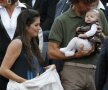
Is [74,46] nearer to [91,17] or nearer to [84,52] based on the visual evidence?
[84,52]

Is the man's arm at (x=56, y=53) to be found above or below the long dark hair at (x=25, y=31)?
below

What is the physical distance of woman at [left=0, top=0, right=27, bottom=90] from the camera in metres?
8.05

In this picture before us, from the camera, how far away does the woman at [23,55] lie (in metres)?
6.80

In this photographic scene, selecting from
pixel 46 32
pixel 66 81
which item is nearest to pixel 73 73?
pixel 66 81

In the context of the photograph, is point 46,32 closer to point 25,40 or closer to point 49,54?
point 49,54

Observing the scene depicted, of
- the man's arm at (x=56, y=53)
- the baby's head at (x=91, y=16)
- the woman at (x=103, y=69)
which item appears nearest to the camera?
the woman at (x=103, y=69)

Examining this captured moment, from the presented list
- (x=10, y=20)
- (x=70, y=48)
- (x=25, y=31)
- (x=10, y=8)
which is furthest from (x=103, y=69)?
(x=10, y=8)

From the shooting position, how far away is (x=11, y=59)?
6797 mm

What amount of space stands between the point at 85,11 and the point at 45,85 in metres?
1.11

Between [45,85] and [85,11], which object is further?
[85,11]

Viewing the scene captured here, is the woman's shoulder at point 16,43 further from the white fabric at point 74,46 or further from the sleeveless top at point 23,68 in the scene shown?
the white fabric at point 74,46


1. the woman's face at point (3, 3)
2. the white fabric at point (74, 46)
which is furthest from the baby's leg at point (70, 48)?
the woman's face at point (3, 3)

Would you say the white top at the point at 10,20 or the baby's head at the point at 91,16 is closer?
the baby's head at the point at 91,16

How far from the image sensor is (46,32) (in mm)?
10055
